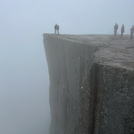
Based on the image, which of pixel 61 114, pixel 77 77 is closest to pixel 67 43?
pixel 77 77

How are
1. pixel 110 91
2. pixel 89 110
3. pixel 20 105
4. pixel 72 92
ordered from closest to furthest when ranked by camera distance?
1. pixel 110 91
2. pixel 89 110
3. pixel 72 92
4. pixel 20 105

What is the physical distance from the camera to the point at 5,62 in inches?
6161

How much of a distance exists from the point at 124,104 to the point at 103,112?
755 millimetres

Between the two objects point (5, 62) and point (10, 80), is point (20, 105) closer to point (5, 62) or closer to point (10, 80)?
point (10, 80)

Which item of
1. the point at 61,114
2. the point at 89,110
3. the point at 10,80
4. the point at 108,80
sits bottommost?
the point at 10,80

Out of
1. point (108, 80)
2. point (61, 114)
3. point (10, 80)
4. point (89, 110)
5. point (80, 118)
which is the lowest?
point (10, 80)

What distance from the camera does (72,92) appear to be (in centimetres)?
1123

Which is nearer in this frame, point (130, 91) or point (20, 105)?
point (130, 91)

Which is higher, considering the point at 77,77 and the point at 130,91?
the point at 130,91

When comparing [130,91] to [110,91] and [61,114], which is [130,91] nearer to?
[110,91]

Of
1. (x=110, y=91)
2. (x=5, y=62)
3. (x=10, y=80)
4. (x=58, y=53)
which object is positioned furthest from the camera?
(x=5, y=62)

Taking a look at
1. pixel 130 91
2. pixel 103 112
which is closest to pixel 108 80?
pixel 130 91

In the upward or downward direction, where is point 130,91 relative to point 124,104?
upward

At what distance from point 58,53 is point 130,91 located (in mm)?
10441
